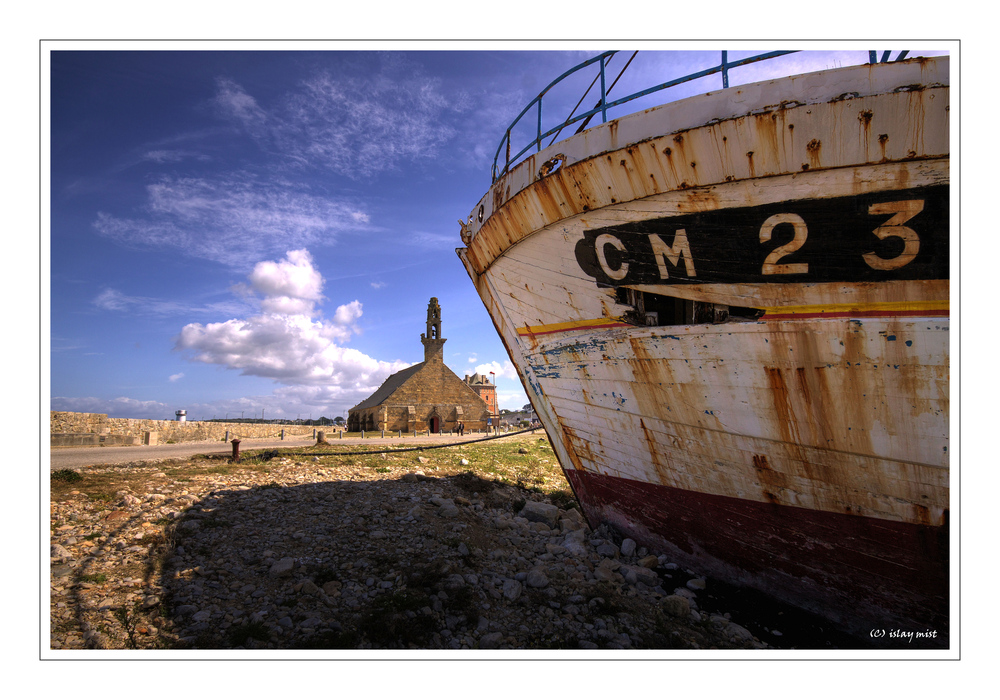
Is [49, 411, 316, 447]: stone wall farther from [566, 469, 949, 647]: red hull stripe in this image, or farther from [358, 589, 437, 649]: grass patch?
[566, 469, 949, 647]: red hull stripe

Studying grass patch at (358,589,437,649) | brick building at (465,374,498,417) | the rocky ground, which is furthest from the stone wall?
brick building at (465,374,498,417)

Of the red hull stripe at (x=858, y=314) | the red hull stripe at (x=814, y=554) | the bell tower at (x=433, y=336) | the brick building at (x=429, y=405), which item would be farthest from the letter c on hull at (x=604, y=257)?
the bell tower at (x=433, y=336)

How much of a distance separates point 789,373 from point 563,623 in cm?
241

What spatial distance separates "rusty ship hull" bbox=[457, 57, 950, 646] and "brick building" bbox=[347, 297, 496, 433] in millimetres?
20911

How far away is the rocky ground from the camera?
9.60ft

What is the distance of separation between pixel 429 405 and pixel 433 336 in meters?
5.47

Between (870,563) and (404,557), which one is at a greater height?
(870,563)

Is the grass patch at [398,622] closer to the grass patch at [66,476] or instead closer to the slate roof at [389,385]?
the grass patch at [66,476]

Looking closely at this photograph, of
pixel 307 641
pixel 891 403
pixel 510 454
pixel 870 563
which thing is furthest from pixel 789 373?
pixel 510 454

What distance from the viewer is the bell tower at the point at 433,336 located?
27406 millimetres

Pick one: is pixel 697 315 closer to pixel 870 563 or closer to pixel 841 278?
pixel 841 278

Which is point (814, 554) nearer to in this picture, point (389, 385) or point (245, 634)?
point (245, 634)

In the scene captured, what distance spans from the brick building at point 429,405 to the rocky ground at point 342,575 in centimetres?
1810

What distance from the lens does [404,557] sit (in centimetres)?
401
